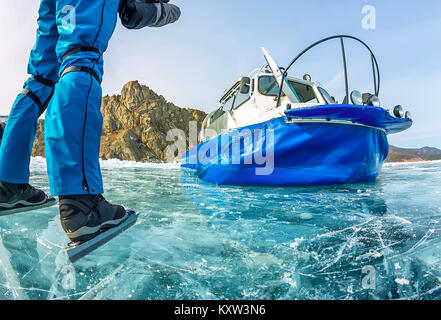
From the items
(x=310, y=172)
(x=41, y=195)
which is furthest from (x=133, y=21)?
(x=310, y=172)

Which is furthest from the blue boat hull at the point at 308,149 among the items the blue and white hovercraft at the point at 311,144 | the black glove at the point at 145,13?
the black glove at the point at 145,13

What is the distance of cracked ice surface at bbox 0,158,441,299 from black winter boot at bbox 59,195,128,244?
0.12m

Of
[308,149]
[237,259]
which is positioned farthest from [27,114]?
[308,149]

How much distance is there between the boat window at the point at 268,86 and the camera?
13.3 feet

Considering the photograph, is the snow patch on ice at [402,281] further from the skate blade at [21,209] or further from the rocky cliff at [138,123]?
the rocky cliff at [138,123]

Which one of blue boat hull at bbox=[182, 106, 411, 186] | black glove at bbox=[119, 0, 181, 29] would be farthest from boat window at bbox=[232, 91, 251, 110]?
black glove at bbox=[119, 0, 181, 29]

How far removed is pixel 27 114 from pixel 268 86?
3.69 meters

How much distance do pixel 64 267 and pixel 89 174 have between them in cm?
36

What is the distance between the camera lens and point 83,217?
0.87 meters

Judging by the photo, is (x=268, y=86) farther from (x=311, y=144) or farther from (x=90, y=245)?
(x=90, y=245)

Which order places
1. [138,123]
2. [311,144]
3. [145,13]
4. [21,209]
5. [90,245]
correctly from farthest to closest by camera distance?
1. [138,123]
2. [311,144]
3. [21,209]
4. [145,13]
5. [90,245]

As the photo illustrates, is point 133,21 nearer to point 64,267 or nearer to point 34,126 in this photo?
point 34,126

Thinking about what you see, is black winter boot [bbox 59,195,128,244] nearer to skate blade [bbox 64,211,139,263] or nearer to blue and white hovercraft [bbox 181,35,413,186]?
skate blade [bbox 64,211,139,263]

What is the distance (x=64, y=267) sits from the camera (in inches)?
34.3
